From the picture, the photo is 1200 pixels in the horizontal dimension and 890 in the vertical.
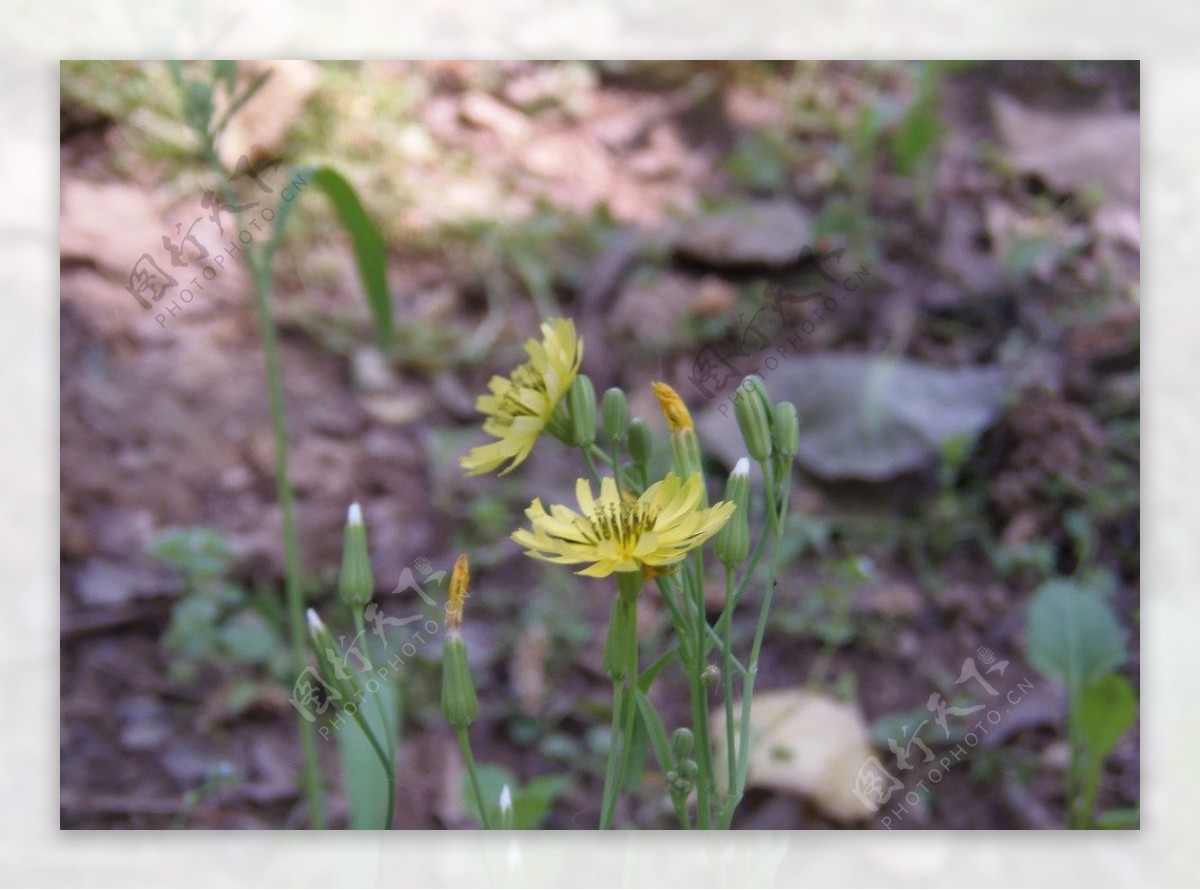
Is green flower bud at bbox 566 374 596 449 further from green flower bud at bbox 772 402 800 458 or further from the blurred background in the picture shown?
the blurred background

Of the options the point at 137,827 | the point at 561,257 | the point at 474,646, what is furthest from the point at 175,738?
the point at 561,257

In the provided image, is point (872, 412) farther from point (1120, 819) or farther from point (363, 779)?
point (363, 779)

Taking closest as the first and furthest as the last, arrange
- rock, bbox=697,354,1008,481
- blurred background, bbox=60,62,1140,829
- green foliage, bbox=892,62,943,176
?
1. blurred background, bbox=60,62,1140,829
2. rock, bbox=697,354,1008,481
3. green foliage, bbox=892,62,943,176

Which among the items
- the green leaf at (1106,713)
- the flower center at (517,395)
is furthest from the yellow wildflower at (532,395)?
the green leaf at (1106,713)

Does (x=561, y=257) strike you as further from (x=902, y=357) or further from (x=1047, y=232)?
(x=1047, y=232)

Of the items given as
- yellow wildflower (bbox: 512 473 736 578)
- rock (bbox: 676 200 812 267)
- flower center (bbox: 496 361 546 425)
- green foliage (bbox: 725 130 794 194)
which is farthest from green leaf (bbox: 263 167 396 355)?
green foliage (bbox: 725 130 794 194)

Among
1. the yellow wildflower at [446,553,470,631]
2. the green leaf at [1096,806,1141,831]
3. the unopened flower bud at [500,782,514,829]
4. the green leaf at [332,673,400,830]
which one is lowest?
the green leaf at [1096,806,1141,831]
